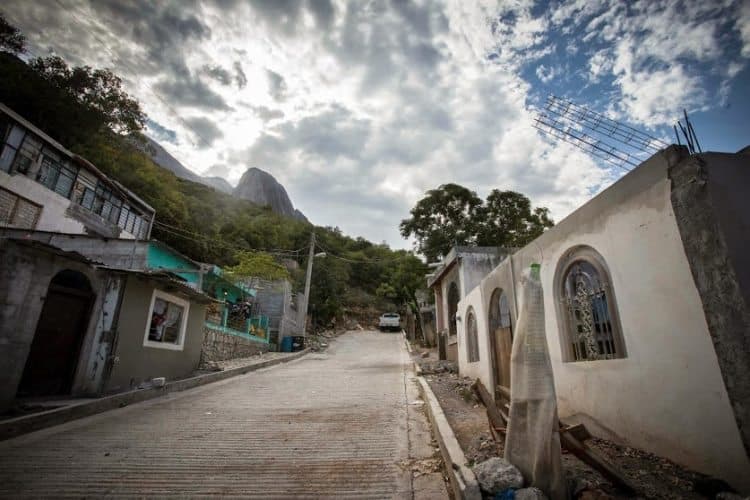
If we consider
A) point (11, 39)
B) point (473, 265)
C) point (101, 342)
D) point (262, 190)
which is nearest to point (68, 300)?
point (101, 342)

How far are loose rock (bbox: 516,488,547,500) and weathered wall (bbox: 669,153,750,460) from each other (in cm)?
188

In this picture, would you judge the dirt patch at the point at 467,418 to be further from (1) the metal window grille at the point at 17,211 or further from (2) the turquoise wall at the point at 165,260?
(1) the metal window grille at the point at 17,211

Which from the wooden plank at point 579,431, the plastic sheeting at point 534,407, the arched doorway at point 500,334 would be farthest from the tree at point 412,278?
the plastic sheeting at point 534,407

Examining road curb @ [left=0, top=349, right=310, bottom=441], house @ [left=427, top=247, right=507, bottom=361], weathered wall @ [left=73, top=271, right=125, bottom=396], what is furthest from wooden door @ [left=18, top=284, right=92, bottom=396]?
house @ [left=427, top=247, right=507, bottom=361]

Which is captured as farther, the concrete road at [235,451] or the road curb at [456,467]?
the concrete road at [235,451]

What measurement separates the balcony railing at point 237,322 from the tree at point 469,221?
48.0ft

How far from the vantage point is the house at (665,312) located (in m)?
3.09

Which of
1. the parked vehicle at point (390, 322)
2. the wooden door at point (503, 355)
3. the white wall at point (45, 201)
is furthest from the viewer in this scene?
the parked vehicle at point (390, 322)

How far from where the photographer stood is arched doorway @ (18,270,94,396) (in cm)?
732

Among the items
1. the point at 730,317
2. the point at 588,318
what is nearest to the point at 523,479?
the point at 730,317

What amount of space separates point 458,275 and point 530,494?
12.4 meters

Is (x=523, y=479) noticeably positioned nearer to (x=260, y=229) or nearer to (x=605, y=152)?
(x=605, y=152)

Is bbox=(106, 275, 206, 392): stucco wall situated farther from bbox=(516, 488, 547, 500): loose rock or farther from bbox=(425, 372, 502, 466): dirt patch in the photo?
bbox=(516, 488, 547, 500): loose rock

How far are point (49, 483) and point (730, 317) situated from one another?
7.14 meters
